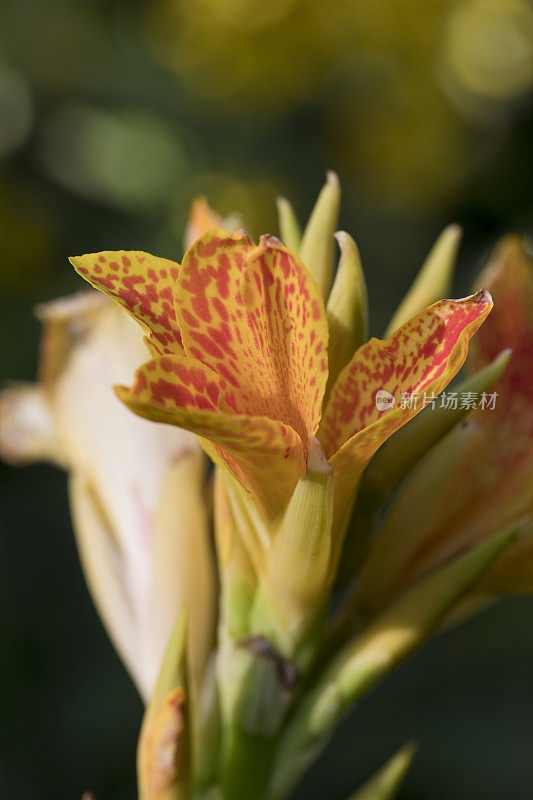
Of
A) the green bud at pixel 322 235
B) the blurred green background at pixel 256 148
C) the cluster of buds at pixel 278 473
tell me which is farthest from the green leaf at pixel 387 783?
the blurred green background at pixel 256 148

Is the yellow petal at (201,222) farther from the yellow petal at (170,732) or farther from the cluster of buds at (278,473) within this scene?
the yellow petal at (170,732)

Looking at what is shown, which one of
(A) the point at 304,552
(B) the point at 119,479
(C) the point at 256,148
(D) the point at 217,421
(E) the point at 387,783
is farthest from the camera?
(C) the point at 256,148

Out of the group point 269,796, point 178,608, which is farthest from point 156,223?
point 269,796

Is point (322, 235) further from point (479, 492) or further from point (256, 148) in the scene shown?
point (256, 148)

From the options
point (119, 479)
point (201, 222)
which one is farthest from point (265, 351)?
point (119, 479)

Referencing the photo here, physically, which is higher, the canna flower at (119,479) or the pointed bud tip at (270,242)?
the pointed bud tip at (270,242)

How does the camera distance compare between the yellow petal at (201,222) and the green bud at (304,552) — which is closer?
the green bud at (304,552)
